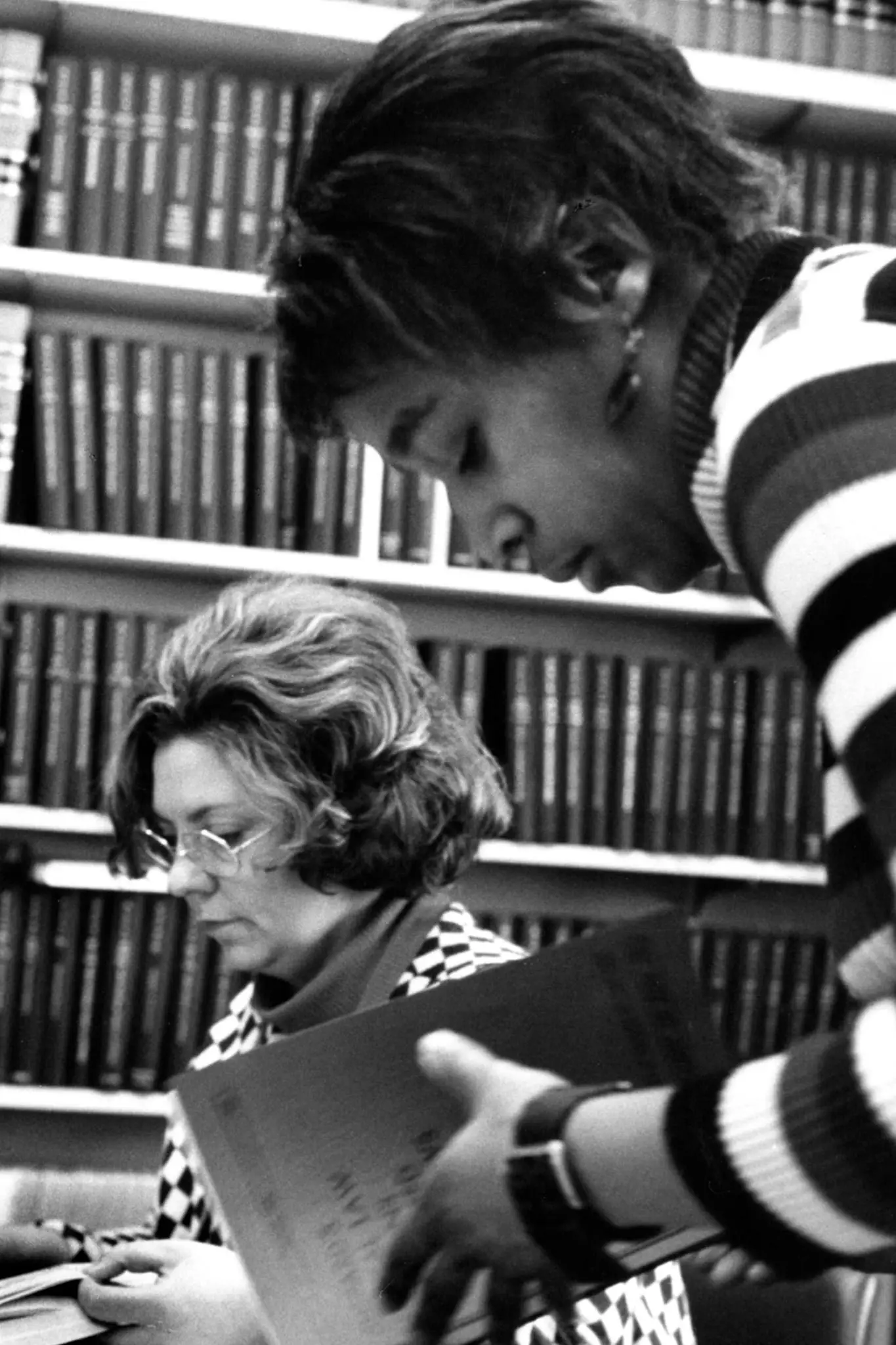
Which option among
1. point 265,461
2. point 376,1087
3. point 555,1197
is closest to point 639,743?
point 265,461

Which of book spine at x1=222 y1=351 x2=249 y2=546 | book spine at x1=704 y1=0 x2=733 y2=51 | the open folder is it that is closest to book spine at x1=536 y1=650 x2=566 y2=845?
book spine at x1=222 y1=351 x2=249 y2=546

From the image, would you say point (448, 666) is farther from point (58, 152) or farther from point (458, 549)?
point (58, 152)

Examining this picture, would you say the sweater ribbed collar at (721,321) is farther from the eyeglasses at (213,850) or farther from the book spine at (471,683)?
the book spine at (471,683)

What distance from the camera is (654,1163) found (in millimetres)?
649

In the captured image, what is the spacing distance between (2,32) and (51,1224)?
155 cm

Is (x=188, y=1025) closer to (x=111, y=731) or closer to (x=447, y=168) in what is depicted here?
(x=111, y=731)

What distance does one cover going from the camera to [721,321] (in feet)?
2.48

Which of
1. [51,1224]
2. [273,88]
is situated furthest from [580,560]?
[273,88]

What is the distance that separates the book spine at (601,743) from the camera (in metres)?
2.41

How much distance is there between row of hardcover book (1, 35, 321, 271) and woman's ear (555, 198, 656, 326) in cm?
165

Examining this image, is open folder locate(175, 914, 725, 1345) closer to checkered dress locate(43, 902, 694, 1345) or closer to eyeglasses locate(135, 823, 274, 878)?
checkered dress locate(43, 902, 694, 1345)

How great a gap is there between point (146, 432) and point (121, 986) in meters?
0.72

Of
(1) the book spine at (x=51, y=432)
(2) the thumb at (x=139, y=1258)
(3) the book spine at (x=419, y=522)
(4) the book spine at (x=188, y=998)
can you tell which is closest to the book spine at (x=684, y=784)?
(3) the book spine at (x=419, y=522)

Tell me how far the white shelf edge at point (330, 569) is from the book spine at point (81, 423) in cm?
5
